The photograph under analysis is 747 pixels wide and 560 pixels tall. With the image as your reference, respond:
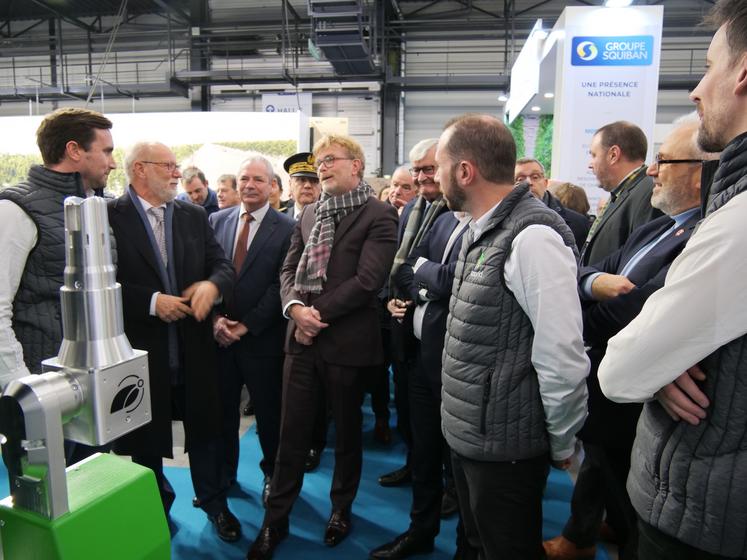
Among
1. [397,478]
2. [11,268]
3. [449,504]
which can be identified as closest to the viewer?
[11,268]

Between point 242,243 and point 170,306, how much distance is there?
791 millimetres

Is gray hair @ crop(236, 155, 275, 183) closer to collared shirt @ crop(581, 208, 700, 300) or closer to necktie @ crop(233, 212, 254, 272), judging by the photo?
necktie @ crop(233, 212, 254, 272)

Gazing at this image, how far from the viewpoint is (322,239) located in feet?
7.65

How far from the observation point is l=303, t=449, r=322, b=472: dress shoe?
3.15m

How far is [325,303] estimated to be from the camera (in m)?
2.28

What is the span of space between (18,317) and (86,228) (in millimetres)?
1618

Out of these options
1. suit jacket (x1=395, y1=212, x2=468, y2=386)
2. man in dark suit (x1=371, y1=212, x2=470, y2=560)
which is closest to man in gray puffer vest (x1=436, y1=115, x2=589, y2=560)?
suit jacket (x1=395, y1=212, x2=468, y2=386)

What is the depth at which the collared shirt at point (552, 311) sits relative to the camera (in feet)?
4.48

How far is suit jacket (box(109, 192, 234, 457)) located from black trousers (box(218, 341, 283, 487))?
0.95 feet

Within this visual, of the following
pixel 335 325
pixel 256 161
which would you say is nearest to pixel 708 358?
pixel 335 325

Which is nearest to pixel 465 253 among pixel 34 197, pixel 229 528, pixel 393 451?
pixel 34 197

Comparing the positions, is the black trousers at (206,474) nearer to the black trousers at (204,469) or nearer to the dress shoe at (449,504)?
the black trousers at (204,469)

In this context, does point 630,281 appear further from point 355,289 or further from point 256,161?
point 256,161

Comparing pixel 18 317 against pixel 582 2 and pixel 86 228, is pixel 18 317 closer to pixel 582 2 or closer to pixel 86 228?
pixel 86 228
